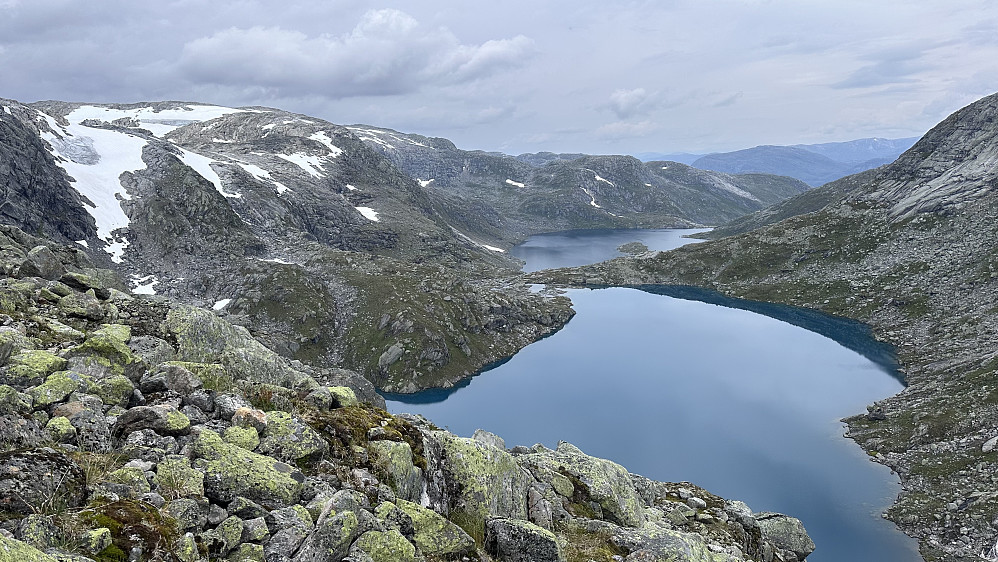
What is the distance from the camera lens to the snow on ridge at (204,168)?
408 feet

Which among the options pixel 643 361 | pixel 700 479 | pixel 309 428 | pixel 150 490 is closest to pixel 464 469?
pixel 309 428

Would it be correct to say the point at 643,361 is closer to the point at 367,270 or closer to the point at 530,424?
the point at 530,424

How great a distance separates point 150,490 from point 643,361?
90.7 metres

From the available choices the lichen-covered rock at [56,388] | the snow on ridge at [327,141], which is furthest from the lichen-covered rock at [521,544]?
the snow on ridge at [327,141]

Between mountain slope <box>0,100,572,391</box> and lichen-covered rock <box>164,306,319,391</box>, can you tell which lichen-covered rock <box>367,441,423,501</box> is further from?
mountain slope <box>0,100,572,391</box>

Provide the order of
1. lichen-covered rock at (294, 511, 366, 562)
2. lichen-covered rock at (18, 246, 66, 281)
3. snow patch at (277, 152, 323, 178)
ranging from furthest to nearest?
snow patch at (277, 152, 323, 178) < lichen-covered rock at (18, 246, 66, 281) < lichen-covered rock at (294, 511, 366, 562)

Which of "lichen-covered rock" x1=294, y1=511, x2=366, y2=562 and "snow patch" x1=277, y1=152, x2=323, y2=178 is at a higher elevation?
"snow patch" x1=277, y1=152, x2=323, y2=178

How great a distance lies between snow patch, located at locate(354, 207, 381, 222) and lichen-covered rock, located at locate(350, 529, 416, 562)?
537ft

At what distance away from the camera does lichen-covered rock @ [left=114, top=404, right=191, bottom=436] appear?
954 cm

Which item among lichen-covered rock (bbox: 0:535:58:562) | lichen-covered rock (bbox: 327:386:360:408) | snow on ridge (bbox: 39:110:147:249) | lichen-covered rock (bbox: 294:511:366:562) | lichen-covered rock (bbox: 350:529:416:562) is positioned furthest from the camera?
snow on ridge (bbox: 39:110:147:249)

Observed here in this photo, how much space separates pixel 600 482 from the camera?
18.2m

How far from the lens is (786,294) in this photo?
421 feet

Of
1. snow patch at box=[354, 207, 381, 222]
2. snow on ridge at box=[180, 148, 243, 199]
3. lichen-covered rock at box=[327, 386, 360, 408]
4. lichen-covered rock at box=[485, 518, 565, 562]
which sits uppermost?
snow on ridge at box=[180, 148, 243, 199]

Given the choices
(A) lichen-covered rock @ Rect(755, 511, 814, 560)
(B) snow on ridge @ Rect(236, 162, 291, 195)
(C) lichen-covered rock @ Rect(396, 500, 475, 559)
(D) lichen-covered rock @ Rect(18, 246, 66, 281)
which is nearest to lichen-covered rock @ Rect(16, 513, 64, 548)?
(C) lichen-covered rock @ Rect(396, 500, 475, 559)
